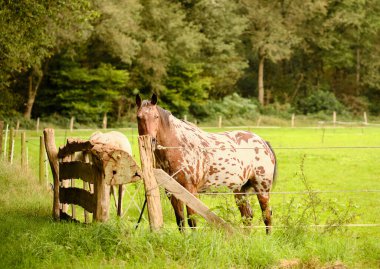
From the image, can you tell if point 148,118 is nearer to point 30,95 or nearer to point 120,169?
point 120,169

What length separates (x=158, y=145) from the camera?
332 inches

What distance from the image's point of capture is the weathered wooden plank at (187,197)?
708 centimetres

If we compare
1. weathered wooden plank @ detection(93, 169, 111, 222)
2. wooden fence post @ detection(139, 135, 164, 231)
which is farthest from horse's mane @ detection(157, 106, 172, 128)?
weathered wooden plank @ detection(93, 169, 111, 222)

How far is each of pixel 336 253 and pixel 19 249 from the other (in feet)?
12.7

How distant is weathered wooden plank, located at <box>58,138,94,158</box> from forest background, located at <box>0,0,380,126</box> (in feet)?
58.7

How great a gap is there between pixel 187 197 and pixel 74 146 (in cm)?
234

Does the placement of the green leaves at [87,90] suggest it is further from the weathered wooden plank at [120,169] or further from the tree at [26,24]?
the weathered wooden plank at [120,169]

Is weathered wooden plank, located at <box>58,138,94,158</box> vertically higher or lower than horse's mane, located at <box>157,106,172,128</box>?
lower

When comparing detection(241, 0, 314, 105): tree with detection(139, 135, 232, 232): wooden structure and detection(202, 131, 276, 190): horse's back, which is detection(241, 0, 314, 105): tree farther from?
detection(139, 135, 232, 232): wooden structure

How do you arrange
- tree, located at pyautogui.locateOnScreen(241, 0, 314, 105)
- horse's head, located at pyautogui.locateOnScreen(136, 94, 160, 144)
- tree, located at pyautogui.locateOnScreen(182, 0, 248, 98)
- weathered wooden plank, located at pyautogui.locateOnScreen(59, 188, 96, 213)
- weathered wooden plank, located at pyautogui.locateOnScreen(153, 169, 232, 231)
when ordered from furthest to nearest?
tree, located at pyautogui.locateOnScreen(241, 0, 314, 105), tree, located at pyautogui.locateOnScreen(182, 0, 248, 98), horse's head, located at pyautogui.locateOnScreen(136, 94, 160, 144), weathered wooden plank, located at pyautogui.locateOnScreen(59, 188, 96, 213), weathered wooden plank, located at pyautogui.locateOnScreen(153, 169, 232, 231)

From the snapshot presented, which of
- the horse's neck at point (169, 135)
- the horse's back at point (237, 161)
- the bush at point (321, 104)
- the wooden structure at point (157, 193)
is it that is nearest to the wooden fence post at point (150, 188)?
the wooden structure at point (157, 193)

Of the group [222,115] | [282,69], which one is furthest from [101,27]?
[282,69]

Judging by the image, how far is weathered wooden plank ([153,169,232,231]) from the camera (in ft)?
23.2

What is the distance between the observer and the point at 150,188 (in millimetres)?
7059
